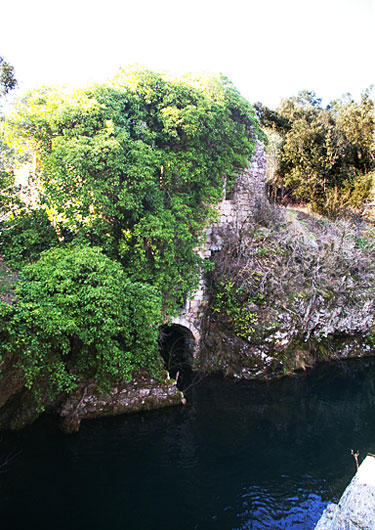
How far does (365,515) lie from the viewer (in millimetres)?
3963

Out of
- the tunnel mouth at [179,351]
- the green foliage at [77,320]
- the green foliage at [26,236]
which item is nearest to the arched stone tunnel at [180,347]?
the tunnel mouth at [179,351]

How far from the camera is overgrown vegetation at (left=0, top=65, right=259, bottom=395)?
9.66 meters

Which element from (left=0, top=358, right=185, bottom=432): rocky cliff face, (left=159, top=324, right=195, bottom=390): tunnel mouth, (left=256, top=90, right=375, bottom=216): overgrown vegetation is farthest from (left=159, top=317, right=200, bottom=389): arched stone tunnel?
(left=256, top=90, right=375, bottom=216): overgrown vegetation

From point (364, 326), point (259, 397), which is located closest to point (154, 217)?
point (259, 397)

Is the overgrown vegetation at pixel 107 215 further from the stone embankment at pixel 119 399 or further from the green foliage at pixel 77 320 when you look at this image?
the stone embankment at pixel 119 399

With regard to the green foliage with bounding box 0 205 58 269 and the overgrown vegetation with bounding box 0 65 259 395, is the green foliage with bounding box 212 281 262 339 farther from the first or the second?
the green foliage with bounding box 0 205 58 269

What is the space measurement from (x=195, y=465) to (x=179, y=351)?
6.50 m

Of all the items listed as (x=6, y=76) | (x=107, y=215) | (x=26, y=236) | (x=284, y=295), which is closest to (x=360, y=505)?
(x=107, y=215)

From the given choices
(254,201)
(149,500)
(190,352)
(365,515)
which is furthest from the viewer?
(254,201)

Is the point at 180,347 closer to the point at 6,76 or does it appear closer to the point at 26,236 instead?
the point at 26,236

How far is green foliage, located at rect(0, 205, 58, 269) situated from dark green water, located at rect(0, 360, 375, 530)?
540 cm

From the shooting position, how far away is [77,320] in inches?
378

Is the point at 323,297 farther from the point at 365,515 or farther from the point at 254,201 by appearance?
the point at 365,515

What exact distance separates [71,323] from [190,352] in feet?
24.7
